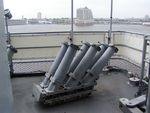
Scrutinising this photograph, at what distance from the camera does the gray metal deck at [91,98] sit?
2.55 metres

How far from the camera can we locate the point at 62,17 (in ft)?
13.3

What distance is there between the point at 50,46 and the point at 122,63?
159cm

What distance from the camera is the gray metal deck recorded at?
100 inches

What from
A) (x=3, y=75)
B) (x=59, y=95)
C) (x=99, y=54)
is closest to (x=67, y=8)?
(x=99, y=54)

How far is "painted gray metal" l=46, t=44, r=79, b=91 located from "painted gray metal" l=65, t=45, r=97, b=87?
0.45 ft

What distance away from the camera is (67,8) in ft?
12.8

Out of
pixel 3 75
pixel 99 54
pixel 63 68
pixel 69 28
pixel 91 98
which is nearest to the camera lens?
pixel 3 75

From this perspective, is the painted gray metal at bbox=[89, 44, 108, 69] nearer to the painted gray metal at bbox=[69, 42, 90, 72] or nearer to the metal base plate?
the painted gray metal at bbox=[69, 42, 90, 72]

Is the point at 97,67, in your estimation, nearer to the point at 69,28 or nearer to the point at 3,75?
the point at 69,28

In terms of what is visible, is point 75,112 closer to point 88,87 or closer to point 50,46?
point 88,87

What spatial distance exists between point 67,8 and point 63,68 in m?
1.64

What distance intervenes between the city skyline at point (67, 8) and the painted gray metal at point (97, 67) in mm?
1148

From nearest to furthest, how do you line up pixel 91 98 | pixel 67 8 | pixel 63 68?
pixel 63 68
pixel 91 98
pixel 67 8

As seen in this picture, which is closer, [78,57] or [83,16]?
[78,57]
